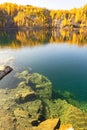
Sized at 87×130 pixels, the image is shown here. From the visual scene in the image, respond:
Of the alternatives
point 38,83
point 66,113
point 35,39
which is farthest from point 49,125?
point 35,39

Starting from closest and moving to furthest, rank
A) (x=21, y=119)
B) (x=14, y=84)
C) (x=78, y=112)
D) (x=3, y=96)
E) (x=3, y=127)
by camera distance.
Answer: (x=3, y=127), (x=21, y=119), (x=78, y=112), (x=3, y=96), (x=14, y=84)

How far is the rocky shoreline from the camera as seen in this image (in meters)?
21.8

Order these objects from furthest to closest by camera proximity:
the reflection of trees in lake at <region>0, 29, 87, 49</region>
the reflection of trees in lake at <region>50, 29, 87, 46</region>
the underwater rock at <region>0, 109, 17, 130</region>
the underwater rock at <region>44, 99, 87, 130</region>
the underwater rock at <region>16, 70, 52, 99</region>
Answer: the reflection of trees in lake at <region>50, 29, 87, 46</region>, the reflection of trees in lake at <region>0, 29, 87, 49</region>, the underwater rock at <region>16, 70, 52, 99</region>, the underwater rock at <region>44, 99, 87, 130</region>, the underwater rock at <region>0, 109, 17, 130</region>

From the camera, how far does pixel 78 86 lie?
35312 millimetres

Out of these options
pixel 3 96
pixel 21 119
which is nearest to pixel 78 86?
pixel 3 96

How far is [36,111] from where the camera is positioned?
25.6 meters

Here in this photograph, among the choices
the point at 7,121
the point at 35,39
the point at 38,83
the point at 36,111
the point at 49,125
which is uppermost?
the point at 49,125

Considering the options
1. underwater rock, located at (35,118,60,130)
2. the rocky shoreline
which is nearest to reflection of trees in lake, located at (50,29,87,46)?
the rocky shoreline

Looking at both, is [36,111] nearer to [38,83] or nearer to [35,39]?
[38,83]

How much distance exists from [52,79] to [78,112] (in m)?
14.0

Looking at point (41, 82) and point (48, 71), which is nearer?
point (41, 82)

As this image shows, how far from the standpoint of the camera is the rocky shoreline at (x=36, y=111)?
71.5 feet

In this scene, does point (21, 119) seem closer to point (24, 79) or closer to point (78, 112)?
point (78, 112)

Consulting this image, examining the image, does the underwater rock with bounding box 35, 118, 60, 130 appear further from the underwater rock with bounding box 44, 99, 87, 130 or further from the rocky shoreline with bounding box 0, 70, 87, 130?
the underwater rock with bounding box 44, 99, 87, 130
